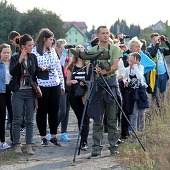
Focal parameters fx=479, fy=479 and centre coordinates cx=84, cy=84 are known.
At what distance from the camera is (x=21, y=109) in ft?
27.5

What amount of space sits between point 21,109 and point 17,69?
72 cm

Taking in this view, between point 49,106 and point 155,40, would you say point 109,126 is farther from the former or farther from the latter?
point 155,40

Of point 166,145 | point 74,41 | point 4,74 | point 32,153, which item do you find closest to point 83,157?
point 32,153

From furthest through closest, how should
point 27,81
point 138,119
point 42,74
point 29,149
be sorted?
point 138,119 → point 42,74 → point 29,149 → point 27,81

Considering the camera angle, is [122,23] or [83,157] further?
[122,23]

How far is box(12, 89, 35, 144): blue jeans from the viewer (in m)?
8.34

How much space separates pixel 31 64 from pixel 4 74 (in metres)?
0.94

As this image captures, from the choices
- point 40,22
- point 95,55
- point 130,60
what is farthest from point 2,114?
point 40,22

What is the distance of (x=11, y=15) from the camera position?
5669 centimetres

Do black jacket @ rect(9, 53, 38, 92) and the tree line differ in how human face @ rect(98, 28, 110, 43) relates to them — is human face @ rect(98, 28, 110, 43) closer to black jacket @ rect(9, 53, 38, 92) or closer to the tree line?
black jacket @ rect(9, 53, 38, 92)

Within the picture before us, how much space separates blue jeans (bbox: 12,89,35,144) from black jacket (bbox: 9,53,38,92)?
6.6 inches

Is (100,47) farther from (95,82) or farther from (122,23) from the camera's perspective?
(122,23)

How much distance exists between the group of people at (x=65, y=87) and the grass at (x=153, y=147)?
34cm

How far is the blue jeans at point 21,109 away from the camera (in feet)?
27.3
